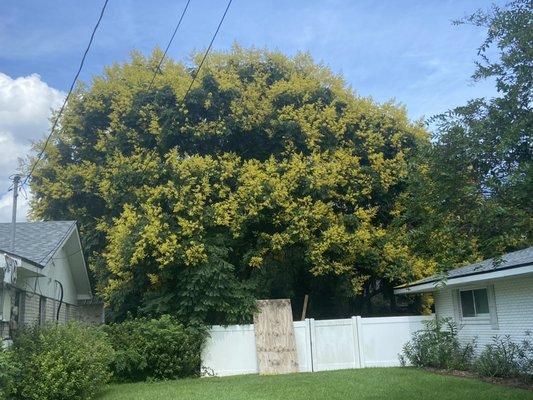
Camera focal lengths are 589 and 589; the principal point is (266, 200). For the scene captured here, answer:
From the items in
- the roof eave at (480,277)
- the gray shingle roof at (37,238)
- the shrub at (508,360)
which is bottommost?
the shrub at (508,360)

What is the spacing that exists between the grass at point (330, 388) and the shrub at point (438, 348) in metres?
0.75

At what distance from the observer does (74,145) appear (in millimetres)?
23609

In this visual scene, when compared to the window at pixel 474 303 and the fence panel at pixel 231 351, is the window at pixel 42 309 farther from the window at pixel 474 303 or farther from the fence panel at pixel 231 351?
the window at pixel 474 303

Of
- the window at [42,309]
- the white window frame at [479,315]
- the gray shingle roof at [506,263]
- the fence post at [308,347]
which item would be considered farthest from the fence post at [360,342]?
the window at [42,309]

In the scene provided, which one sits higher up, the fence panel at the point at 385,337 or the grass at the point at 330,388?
the fence panel at the point at 385,337

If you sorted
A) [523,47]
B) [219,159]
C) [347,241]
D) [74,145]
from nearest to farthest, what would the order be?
1. [523,47]
2. [347,241]
3. [219,159]
4. [74,145]

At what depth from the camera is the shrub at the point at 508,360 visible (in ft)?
43.0

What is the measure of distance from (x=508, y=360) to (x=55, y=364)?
9.75m

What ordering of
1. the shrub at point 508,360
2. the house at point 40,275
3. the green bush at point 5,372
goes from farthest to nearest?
the shrub at point 508,360, the house at point 40,275, the green bush at point 5,372

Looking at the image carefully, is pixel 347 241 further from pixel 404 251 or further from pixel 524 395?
pixel 524 395

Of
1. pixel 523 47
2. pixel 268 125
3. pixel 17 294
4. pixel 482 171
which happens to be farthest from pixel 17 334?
pixel 268 125

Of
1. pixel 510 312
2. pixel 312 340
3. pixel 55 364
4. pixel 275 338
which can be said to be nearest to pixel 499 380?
pixel 510 312

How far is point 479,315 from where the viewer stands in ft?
51.8

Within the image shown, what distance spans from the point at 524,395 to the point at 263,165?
11.4 meters
